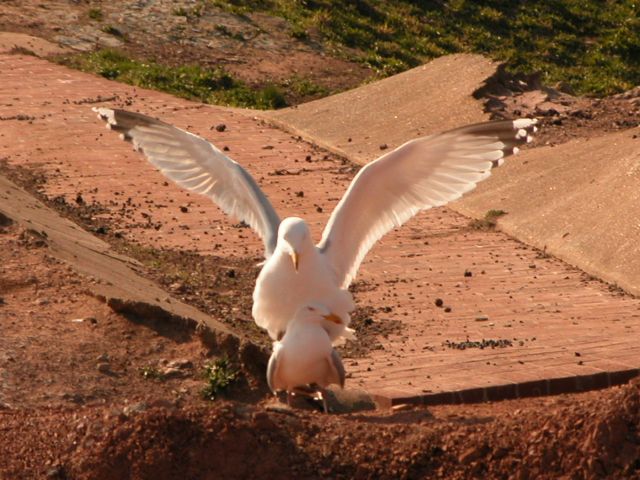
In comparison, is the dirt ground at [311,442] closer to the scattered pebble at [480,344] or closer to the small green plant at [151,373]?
the small green plant at [151,373]

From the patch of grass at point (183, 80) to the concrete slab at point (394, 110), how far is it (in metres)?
1.00

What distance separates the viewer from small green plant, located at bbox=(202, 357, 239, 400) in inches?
307

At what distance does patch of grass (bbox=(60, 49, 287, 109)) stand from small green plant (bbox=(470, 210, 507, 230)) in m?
5.46

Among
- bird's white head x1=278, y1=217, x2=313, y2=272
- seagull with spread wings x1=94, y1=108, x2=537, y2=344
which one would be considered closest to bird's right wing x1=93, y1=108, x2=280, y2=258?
seagull with spread wings x1=94, y1=108, x2=537, y2=344

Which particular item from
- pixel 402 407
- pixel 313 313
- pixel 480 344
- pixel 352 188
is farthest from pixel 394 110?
pixel 402 407

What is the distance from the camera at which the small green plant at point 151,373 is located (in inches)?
310

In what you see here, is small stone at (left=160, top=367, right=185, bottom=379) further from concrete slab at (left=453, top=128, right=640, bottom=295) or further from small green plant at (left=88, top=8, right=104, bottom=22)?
small green plant at (left=88, top=8, right=104, bottom=22)

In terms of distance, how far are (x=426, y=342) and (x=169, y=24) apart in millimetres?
11487

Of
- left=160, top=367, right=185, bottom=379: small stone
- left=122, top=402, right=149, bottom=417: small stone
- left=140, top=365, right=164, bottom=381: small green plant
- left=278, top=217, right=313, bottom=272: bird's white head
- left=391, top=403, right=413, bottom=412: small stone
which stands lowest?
left=140, top=365, right=164, bottom=381: small green plant

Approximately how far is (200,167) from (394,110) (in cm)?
736

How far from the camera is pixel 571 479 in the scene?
19.5ft

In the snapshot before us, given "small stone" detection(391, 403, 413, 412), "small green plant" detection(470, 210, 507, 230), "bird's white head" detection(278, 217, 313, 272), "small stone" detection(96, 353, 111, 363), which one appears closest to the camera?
"small stone" detection(391, 403, 413, 412)

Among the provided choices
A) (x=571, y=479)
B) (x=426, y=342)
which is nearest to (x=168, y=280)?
(x=426, y=342)

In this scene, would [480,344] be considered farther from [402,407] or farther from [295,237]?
[295,237]
